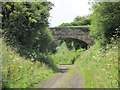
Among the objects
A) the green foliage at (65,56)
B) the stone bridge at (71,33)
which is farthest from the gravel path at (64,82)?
the green foliage at (65,56)

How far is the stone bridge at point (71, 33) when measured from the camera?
5275 cm

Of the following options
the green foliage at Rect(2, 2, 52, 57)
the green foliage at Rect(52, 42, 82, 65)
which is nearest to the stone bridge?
the green foliage at Rect(52, 42, 82, 65)

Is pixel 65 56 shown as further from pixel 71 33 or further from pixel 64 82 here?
pixel 64 82

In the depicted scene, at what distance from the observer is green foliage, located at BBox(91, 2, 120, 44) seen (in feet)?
65.6

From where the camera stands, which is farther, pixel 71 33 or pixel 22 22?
pixel 71 33

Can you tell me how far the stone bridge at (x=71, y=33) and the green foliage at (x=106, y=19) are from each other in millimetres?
30296

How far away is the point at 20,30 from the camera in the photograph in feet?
72.4

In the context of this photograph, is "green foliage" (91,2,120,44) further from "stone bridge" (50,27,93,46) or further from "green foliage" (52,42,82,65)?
"green foliage" (52,42,82,65)

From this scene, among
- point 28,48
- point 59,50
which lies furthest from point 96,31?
point 59,50

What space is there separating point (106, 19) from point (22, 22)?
534cm

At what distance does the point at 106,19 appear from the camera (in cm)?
2047

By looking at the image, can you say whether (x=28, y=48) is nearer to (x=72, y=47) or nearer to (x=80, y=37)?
(x=80, y=37)

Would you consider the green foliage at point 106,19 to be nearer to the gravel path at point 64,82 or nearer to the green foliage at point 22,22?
the green foliage at point 22,22

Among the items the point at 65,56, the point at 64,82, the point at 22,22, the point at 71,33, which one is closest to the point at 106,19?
the point at 22,22
